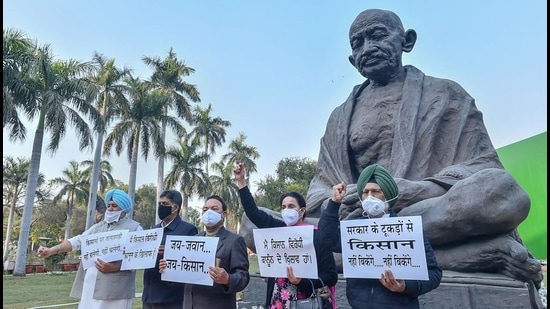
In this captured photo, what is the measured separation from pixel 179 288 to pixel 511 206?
9.06 feet

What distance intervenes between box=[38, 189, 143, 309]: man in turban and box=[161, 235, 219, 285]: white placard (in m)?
0.60

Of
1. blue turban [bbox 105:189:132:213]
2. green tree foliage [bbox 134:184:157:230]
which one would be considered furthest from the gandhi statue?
green tree foliage [bbox 134:184:157:230]

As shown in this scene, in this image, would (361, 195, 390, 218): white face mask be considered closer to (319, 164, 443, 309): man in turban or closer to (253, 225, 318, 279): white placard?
(319, 164, 443, 309): man in turban

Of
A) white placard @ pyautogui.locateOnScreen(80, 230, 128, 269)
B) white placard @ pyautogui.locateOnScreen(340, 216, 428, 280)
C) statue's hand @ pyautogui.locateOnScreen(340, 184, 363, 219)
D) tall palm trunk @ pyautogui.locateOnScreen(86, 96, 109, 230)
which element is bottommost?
white placard @ pyautogui.locateOnScreen(340, 216, 428, 280)

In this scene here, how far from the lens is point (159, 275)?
12.4 ft

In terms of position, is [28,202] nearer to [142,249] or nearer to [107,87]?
[107,87]

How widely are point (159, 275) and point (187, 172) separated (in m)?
32.4

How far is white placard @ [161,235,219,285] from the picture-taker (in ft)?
11.0

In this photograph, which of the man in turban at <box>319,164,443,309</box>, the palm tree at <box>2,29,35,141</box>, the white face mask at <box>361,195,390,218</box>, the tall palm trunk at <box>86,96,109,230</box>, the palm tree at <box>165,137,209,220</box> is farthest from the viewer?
the palm tree at <box>165,137,209,220</box>

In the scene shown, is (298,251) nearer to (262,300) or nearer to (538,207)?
(262,300)

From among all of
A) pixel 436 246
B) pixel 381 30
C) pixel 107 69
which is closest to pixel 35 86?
pixel 107 69

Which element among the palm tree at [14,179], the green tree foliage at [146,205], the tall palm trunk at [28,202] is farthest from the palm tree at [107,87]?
the green tree foliage at [146,205]

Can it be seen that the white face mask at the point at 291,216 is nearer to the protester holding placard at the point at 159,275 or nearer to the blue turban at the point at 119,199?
the protester holding placard at the point at 159,275

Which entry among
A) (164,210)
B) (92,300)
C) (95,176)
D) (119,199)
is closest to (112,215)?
(119,199)
